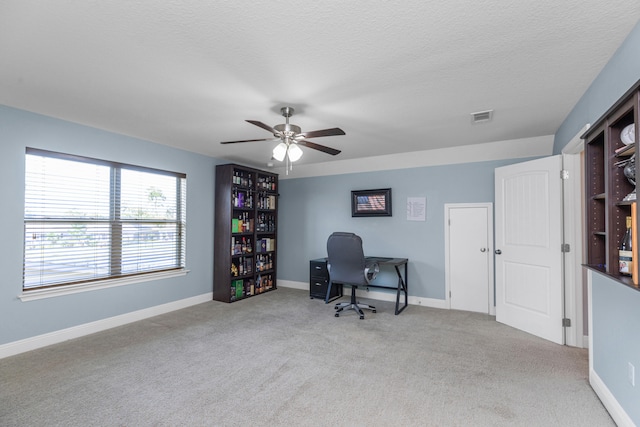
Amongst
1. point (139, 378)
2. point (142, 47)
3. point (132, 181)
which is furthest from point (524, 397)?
point (132, 181)

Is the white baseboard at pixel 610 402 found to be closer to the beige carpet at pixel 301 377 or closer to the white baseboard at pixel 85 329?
the beige carpet at pixel 301 377

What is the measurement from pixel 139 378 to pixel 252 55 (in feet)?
→ 8.63

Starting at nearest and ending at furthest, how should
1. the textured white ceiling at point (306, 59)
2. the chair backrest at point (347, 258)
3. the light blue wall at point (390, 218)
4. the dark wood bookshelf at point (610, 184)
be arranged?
1. the dark wood bookshelf at point (610, 184)
2. the textured white ceiling at point (306, 59)
3. the chair backrest at point (347, 258)
4. the light blue wall at point (390, 218)

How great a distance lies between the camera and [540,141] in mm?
3971

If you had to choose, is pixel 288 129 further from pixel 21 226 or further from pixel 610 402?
pixel 610 402

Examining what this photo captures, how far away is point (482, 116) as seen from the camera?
3195 mm

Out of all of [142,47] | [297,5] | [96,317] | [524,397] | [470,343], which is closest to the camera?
[297,5]

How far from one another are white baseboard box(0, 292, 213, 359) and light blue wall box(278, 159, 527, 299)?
2.16 meters

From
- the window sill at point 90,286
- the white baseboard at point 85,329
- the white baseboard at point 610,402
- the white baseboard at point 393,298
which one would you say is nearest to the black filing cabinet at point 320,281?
the white baseboard at point 393,298

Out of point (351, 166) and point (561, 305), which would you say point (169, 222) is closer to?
point (351, 166)

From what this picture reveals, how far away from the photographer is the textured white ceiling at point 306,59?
1627 millimetres

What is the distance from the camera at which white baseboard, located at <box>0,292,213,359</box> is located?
2.89m

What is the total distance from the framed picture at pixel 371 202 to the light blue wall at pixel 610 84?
2475mm

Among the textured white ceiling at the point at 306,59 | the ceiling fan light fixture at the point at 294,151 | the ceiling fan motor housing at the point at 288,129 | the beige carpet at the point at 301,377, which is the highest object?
the textured white ceiling at the point at 306,59
